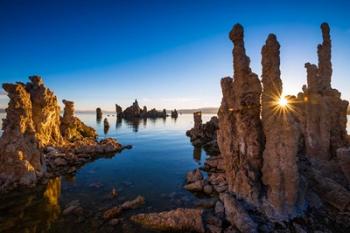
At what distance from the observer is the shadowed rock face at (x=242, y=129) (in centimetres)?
2095

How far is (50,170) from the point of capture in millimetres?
34188

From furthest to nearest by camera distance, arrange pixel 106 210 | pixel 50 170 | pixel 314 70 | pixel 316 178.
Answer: pixel 50 170 → pixel 314 70 → pixel 316 178 → pixel 106 210

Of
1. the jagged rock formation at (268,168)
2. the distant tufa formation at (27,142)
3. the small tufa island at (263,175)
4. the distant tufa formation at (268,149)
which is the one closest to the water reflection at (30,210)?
the distant tufa formation at (27,142)

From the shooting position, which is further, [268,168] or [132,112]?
[132,112]

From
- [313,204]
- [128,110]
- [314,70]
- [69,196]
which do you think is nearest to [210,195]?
[313,204]

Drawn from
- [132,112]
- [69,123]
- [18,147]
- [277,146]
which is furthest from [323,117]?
[132,112]

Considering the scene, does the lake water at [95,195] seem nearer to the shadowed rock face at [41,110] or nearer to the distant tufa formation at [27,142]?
the distant tufa formation at [27,142]

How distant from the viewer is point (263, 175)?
20375 millimetres

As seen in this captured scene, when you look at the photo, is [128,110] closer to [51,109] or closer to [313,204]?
[51,109]

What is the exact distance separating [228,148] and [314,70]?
1866cm

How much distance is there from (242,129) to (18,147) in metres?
29.9

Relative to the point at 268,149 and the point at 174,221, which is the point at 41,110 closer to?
the point at 174,221

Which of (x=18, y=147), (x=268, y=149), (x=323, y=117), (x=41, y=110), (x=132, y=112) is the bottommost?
(x=18, y=147)

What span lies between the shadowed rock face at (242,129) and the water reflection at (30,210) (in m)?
18.4
